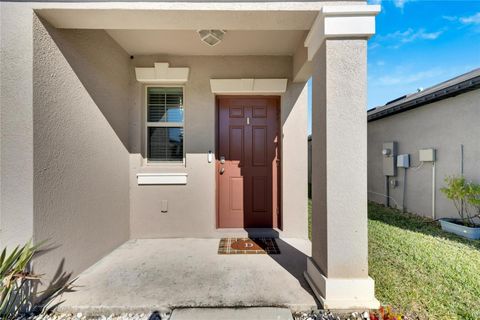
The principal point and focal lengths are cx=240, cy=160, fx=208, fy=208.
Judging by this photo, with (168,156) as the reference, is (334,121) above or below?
above

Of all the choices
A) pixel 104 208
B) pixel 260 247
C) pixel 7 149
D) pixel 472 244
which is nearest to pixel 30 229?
pixel 7 149

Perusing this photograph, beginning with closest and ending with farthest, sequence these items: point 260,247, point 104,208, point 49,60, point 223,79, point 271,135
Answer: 1. point 49,60
2. point 104,208
3. point 260,247
4. point 223,79
5. point 271,135

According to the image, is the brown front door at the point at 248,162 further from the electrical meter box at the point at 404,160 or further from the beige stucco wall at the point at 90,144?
the electrical meter box at the point at 404,160

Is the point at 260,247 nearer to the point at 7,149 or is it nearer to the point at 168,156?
the point at 168,156

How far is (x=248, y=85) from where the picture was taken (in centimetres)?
320

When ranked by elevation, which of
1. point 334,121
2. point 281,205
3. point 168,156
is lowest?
point 281,205

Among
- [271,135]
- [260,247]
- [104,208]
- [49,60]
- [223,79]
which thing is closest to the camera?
[49,60]

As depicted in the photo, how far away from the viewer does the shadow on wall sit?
2110mm

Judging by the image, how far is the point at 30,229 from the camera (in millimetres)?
1746

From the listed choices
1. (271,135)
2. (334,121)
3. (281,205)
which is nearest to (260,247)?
(281,205)

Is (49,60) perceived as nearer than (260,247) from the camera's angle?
Yes

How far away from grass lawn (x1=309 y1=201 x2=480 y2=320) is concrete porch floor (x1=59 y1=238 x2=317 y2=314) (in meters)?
0.79

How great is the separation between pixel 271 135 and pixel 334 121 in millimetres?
1699

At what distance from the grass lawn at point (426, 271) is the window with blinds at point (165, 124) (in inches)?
119
